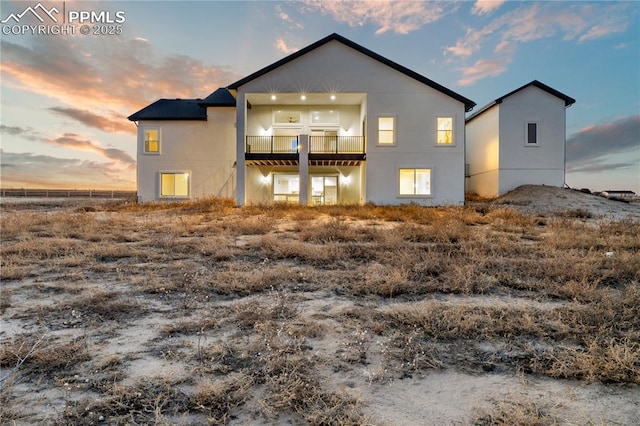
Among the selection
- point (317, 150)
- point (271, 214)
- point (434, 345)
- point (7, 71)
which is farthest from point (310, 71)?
point (434, 345)

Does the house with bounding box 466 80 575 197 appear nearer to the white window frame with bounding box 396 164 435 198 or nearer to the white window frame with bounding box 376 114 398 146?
the white window frame with bounding box 396 164 435 198

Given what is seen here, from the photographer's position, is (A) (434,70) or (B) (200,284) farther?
(A) (434,70)

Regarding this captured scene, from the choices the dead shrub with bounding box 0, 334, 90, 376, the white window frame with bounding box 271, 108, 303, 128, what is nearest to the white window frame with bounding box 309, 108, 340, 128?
the white window frame with bounding box 271, 108, 303, 128

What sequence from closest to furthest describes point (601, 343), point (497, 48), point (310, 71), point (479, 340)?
point (601, 343) < point (479, 340) < point (310, 71) < point (497, 48)

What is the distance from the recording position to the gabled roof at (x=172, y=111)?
20.6 meters

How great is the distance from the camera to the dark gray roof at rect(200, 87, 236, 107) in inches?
803

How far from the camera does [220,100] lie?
2091cm

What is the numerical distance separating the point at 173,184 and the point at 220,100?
649 cm

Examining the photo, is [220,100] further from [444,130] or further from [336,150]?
[444,130]

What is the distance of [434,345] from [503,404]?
97 centimetres

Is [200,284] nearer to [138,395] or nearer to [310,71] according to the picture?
[138,395]

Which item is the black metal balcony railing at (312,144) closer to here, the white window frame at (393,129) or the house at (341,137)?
the house at (341,137)

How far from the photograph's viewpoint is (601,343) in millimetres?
3158

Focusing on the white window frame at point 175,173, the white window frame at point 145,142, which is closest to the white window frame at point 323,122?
the white window frame at point 175,173
